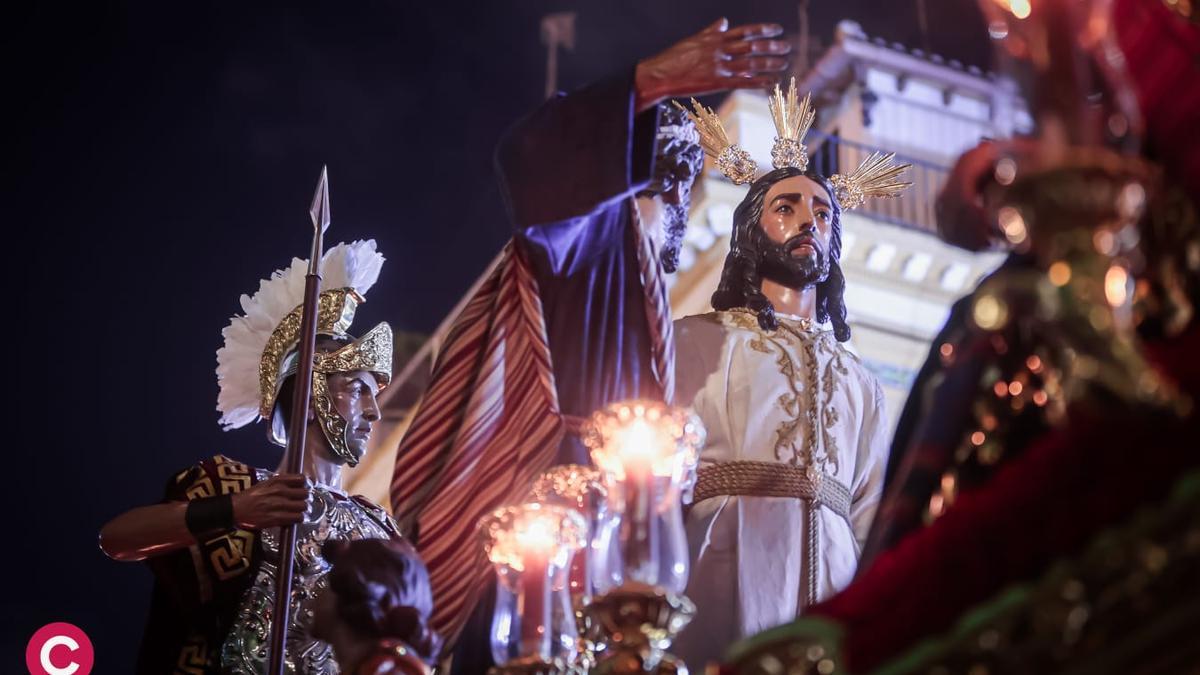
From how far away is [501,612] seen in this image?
2.57 m

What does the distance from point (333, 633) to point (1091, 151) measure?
4.08ft

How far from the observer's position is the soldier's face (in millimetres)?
4484

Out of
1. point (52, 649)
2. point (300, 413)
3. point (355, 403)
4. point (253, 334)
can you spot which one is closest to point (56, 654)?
point (52, 649)

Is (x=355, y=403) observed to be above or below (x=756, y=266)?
below

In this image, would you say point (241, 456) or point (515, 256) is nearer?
point (515, 256)

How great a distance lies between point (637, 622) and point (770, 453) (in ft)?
5.28

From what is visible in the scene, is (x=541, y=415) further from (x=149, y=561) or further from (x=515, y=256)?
(x=149, y=561)

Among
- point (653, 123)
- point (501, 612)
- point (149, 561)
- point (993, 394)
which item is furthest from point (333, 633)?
point (149, 561)

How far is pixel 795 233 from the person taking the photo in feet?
13.6

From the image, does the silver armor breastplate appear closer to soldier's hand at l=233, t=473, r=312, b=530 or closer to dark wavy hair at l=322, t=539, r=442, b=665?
soldier's hand at l=233, t=473, r=312, b=530

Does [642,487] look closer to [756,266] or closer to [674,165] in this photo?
[674,165]

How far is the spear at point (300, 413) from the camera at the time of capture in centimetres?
346

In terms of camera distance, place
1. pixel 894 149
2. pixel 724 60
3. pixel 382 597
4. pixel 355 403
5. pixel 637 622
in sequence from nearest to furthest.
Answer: pixel 637 622 < pixel 382 597 < pixel 724 60 < pixel 355 403 < pixel 894 149

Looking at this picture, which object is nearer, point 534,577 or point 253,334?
point 534,577
